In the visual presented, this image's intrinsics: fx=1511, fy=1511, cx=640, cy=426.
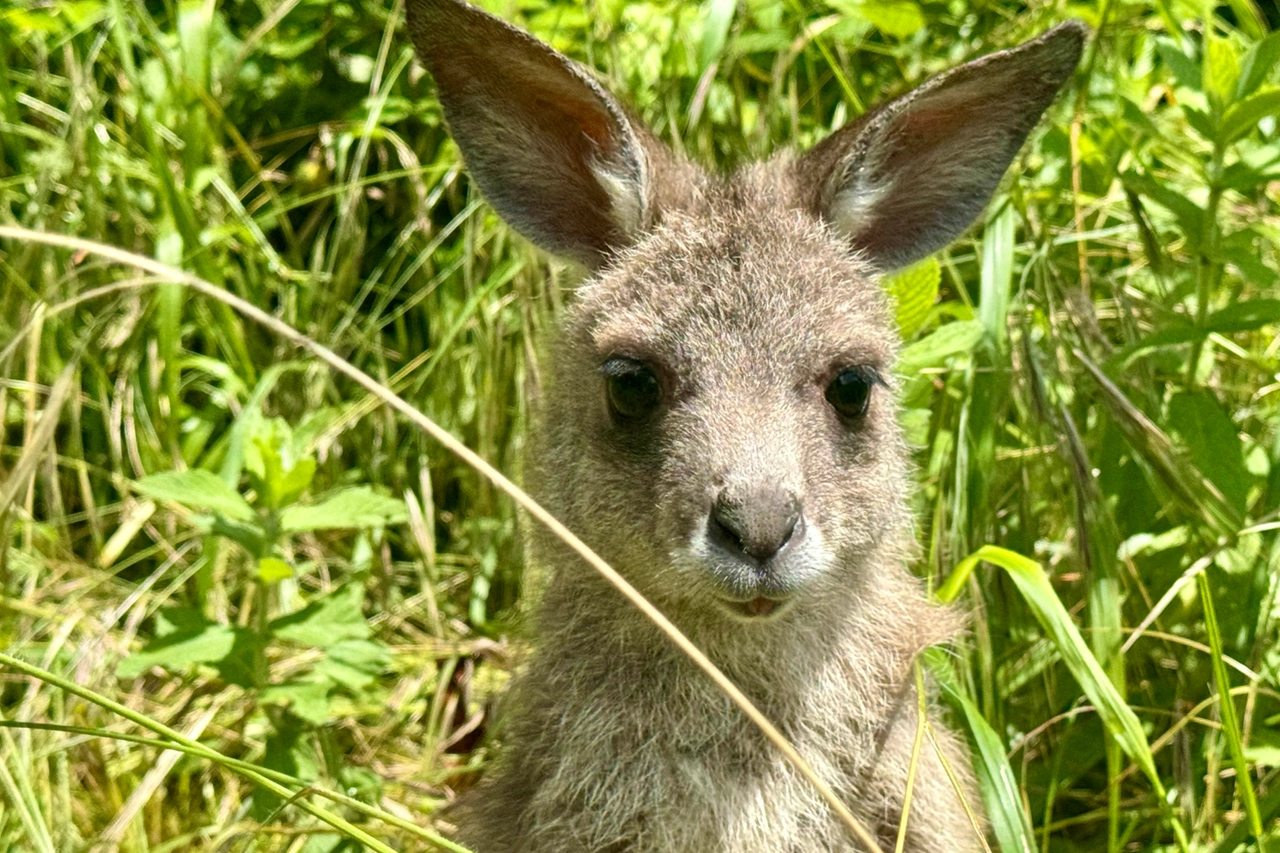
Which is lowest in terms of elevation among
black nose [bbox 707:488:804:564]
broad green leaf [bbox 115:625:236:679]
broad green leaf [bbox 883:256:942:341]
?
broad green leaf [bbox 115:625:236:679]

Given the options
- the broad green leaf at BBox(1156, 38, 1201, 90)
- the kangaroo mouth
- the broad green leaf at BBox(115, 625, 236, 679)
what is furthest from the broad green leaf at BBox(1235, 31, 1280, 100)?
the broad green leaf at BBox(115, 625, 236, 679)

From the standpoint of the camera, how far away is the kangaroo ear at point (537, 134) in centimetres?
332

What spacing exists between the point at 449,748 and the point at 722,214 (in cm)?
213

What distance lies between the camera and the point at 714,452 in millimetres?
3039

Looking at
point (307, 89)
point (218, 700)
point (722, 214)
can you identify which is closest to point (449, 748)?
point (218, 700)

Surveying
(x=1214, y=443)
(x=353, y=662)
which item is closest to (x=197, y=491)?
(x=353, y=662)

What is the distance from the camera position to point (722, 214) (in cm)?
347

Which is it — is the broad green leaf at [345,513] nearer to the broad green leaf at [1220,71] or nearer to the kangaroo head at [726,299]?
the kangaroo head at [726,299]

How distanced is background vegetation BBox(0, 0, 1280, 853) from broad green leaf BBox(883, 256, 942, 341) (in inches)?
0.5

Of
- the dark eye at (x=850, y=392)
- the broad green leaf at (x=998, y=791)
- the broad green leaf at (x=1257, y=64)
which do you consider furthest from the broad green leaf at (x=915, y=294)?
the broad green leaf at (x=998, y=791)

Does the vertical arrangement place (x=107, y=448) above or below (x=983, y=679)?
above

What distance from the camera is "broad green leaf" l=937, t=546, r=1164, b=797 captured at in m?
3.27

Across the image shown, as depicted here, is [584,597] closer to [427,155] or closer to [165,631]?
[165,631]

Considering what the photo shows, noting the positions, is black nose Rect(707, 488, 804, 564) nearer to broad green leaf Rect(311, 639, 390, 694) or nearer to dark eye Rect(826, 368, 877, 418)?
dark eye Rect(826, 368, 877, 418)
